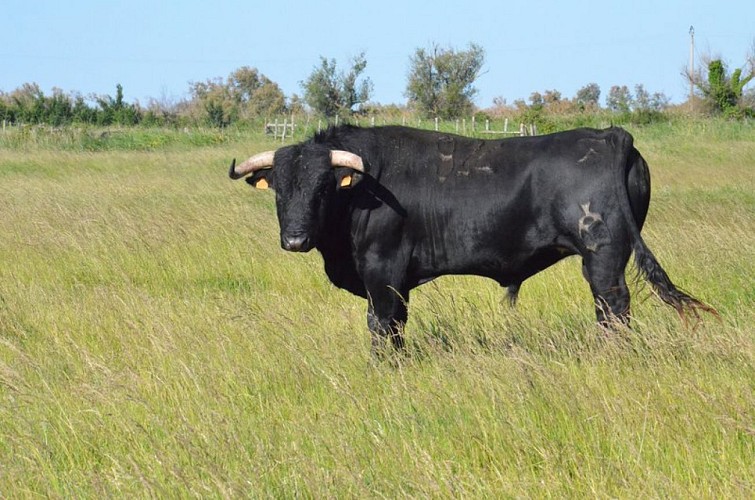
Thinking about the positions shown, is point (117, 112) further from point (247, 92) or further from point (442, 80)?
point (247, 92)

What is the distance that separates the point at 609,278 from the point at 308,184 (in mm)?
2021

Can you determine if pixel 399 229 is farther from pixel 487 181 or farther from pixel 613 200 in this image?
pixel 613 200

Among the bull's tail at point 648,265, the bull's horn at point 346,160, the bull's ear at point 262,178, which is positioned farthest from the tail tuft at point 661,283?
the bull's ear at point 262,178

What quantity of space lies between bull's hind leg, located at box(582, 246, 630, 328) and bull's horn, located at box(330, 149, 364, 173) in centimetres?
157

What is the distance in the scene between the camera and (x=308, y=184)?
6.73 m

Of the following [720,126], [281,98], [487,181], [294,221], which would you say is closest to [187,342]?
[294,221]

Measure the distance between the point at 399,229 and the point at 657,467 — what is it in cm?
310

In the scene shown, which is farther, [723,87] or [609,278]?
[723,87]

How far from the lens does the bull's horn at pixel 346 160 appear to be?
672cm

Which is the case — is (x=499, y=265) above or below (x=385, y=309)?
above

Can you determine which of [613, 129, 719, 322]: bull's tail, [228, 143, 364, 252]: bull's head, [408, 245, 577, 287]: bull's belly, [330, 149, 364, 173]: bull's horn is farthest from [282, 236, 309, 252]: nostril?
[613, 129, 719, 322]: bull's tail

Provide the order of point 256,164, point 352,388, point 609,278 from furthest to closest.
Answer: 1. point 256,164
2. point 609,278
3. point 352,388

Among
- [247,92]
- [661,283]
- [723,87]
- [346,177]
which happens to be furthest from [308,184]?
[247,92]

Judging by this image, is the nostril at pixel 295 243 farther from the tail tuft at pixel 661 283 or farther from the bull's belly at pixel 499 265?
the tail tuft at pixel 661 283
